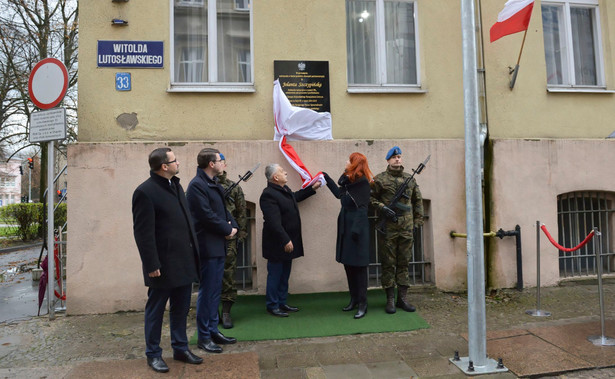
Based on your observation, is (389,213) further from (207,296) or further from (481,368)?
(207,296)

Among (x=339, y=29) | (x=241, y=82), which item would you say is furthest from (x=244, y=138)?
(x=339, y=29)

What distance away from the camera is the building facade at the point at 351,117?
19.5 feet

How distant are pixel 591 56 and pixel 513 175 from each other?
9.41 feet

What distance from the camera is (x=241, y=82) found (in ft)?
21.6

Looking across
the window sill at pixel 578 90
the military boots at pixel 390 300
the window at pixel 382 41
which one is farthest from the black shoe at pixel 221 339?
the window sill at pixel 578 90

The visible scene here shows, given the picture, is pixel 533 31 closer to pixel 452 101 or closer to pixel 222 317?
pixel 452 101

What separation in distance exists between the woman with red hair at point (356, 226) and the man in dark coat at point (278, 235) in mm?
625

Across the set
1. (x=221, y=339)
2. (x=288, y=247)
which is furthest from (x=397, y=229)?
(x=221, y=339)

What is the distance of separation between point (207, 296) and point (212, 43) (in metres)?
4.06

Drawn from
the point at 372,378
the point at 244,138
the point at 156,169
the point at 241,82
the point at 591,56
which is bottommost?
the point at 372,378

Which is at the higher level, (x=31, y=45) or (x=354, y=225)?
(x=31, y=45)

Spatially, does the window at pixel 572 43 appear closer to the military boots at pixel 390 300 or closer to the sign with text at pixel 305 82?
the sign with text at pixel 305 82

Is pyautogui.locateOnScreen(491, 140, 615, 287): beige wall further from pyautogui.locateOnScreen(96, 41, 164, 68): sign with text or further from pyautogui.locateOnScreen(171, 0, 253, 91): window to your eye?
pyautogui.locateOnScreen(96, 41, 164, 68): sign with text

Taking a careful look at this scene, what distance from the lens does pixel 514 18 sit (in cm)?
584
